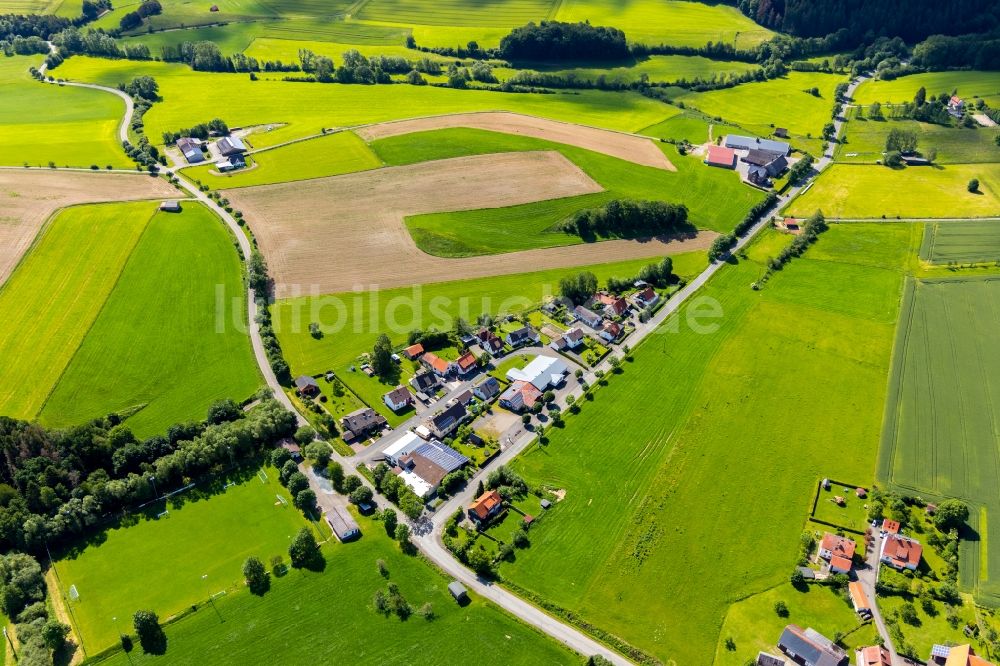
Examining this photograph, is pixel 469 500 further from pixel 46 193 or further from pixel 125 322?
pixel 46 193

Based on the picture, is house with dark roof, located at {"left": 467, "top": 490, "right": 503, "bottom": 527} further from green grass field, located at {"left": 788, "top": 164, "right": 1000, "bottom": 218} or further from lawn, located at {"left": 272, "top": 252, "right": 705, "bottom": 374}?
green grass field, located at {"left": 788, "top": 164, "right": 1000, "bottom": 218}

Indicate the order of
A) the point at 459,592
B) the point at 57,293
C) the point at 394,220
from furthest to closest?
1. the point at 394,220
2. the point at 57,293
3. the point at 459,592

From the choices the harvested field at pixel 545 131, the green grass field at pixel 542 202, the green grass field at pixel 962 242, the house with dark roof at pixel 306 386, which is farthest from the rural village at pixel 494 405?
the harvested field at pixel 545 131

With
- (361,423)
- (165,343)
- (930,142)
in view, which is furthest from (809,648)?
(930,142)

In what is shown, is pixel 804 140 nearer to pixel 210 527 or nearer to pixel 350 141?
pixel 350 141

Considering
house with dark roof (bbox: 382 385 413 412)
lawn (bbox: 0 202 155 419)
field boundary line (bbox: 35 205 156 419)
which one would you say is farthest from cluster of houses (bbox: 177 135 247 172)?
house with dark roof (bbox: 382 385 413 412)

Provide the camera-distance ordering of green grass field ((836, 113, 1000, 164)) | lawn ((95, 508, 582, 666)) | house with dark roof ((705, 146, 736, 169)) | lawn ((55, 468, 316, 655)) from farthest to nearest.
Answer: green grass field ((836, 113, 1000, 164)), house with dark roof ((705, 146, 736, 169)), lawn ((55, 468, 316, 655)), lawn ((95, 508, 582, 666))

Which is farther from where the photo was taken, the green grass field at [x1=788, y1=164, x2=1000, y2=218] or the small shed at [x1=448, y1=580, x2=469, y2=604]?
the green grass field at [x1=788, y1=164, x2=1000, y2=218]

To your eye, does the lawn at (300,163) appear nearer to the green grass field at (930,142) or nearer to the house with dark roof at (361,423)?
the house with dark roof at (361,423)
